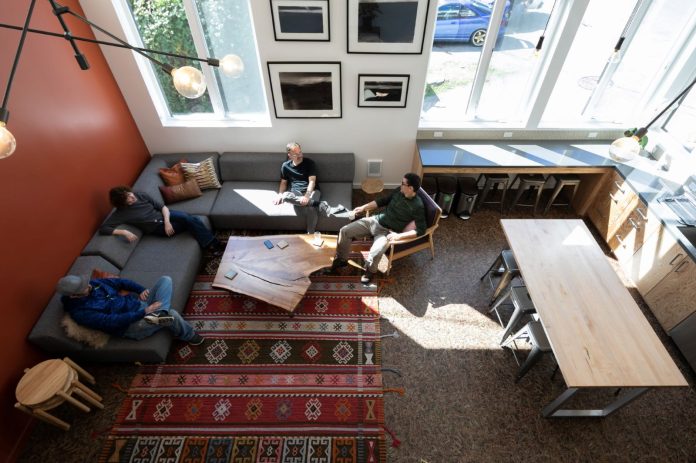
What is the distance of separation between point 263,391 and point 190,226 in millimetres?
1979

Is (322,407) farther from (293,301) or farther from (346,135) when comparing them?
(346,135)

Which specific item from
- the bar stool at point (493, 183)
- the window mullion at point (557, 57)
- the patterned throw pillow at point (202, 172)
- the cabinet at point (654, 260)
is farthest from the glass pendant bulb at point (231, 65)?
the cabinet at point (654, 260)

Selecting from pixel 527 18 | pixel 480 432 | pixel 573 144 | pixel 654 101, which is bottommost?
pixel 480 432

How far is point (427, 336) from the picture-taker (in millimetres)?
3439

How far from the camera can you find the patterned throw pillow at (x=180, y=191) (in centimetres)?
427

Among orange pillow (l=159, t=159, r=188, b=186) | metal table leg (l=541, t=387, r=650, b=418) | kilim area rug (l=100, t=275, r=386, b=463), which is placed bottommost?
kilim area rug (l=100, t=275, r=386, b=463)

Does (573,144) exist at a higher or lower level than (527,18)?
lower

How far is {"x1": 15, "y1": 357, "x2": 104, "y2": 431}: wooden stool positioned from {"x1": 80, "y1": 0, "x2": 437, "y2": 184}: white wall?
9.69ft

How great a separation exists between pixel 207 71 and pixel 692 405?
581cm

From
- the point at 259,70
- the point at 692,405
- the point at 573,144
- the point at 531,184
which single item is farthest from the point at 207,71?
the point at 692,405

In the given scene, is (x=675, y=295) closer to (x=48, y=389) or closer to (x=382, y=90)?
(x=382, y=90)

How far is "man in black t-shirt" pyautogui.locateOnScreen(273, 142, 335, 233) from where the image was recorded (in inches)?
164

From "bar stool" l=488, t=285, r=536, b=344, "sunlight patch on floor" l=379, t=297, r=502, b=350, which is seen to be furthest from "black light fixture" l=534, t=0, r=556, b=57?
"sunlight patch on floor" l=379, t=297, r=502, b=350

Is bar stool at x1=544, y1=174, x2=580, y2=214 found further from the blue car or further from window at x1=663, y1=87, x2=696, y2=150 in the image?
the blue car
